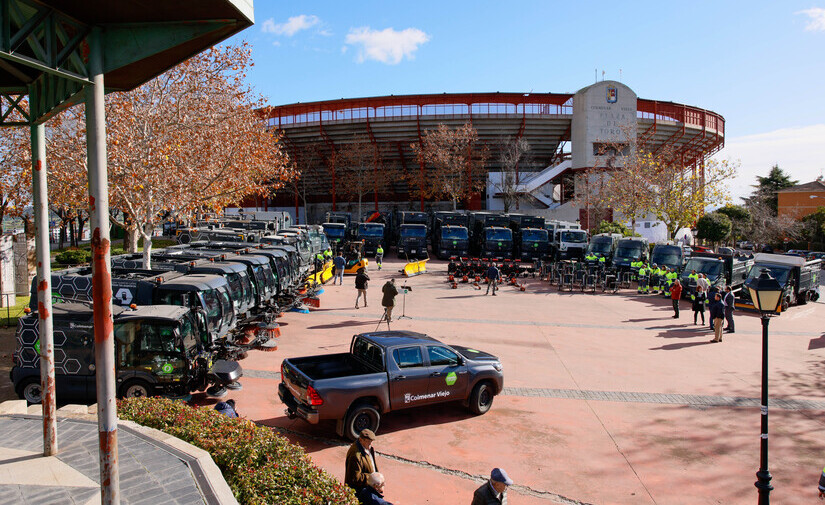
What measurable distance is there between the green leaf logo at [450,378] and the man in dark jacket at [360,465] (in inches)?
140

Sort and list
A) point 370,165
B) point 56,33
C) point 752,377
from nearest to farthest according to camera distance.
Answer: point 56,33 → point 752,377 → point 370,165

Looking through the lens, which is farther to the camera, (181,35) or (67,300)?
(67,300)

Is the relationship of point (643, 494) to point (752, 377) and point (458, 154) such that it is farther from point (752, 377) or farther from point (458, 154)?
point (458, 154)

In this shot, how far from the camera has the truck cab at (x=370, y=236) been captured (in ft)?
115

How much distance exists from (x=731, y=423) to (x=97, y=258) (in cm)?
1034

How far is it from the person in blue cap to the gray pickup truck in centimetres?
343

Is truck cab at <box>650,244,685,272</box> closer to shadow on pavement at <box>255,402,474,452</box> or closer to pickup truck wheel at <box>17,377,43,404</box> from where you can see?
shadow on pavement at <box>255,402,474,452</box>

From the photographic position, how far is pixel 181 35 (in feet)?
18.1

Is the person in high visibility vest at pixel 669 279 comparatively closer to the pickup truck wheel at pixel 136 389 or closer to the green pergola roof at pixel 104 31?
the pickup truck wheel at pixel 136 389

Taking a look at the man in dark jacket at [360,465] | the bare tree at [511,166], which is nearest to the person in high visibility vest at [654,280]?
the man in dark jacket at [360,465]

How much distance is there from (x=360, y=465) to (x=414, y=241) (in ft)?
94.8

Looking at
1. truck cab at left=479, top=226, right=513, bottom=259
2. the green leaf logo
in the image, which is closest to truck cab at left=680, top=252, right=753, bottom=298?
truck cab at left=479, top=226, right=513, bottom=259

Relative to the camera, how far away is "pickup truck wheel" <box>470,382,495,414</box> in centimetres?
964

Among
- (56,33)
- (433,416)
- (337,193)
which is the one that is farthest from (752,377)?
(337,193)
